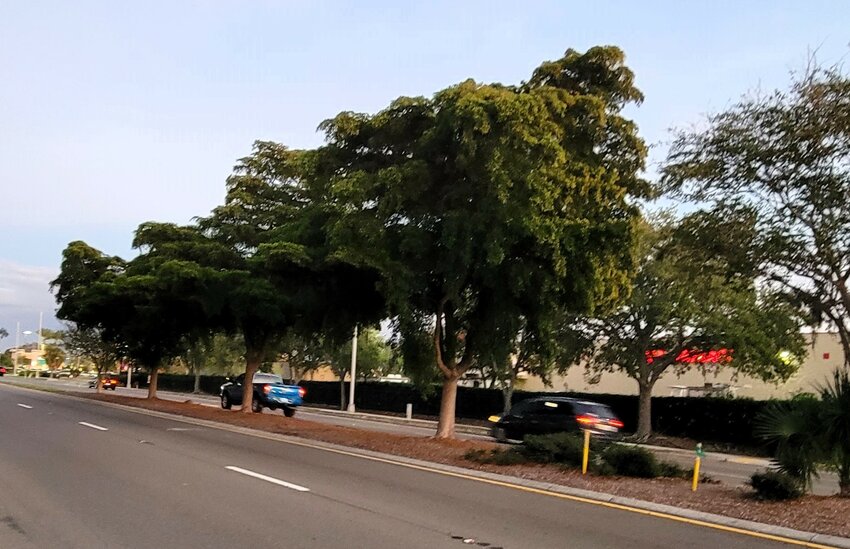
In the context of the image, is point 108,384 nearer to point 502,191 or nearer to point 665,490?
point 502,191

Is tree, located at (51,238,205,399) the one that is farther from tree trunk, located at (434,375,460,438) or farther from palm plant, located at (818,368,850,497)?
palm plant, located at (818,368,850,497)

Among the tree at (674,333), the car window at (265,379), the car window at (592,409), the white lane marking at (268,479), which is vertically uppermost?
the tree at (674,333)

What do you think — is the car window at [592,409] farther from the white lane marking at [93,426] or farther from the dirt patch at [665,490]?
the white lane marking at [93,426]

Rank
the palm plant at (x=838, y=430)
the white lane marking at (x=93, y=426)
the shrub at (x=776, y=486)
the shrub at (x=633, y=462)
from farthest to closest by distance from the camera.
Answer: the white lane marking at (x=93, y=426)
the shrub at (x=633, y=462)
the palm plant at (x=838, y=430)
the shrub at (x=776, y=486)

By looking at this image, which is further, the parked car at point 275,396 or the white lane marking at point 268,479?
the parked car at point 275,396

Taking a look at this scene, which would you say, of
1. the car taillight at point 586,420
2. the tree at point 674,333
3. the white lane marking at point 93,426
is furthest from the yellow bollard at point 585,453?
the white lane marking at point 93,426

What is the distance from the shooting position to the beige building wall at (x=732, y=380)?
4134 cm

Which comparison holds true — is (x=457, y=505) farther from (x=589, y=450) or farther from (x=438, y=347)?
(x=438, y=347)

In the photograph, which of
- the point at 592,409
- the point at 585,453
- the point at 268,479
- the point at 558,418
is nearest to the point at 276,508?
the point at 268,479

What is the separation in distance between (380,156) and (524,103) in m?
4.16

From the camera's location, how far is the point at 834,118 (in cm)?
1254

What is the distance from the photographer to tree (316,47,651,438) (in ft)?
55.0

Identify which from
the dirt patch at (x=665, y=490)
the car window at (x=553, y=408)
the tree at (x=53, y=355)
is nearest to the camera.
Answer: the dirt patch at (x=665, y=490)

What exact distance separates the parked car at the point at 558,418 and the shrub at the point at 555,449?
7.80 m
